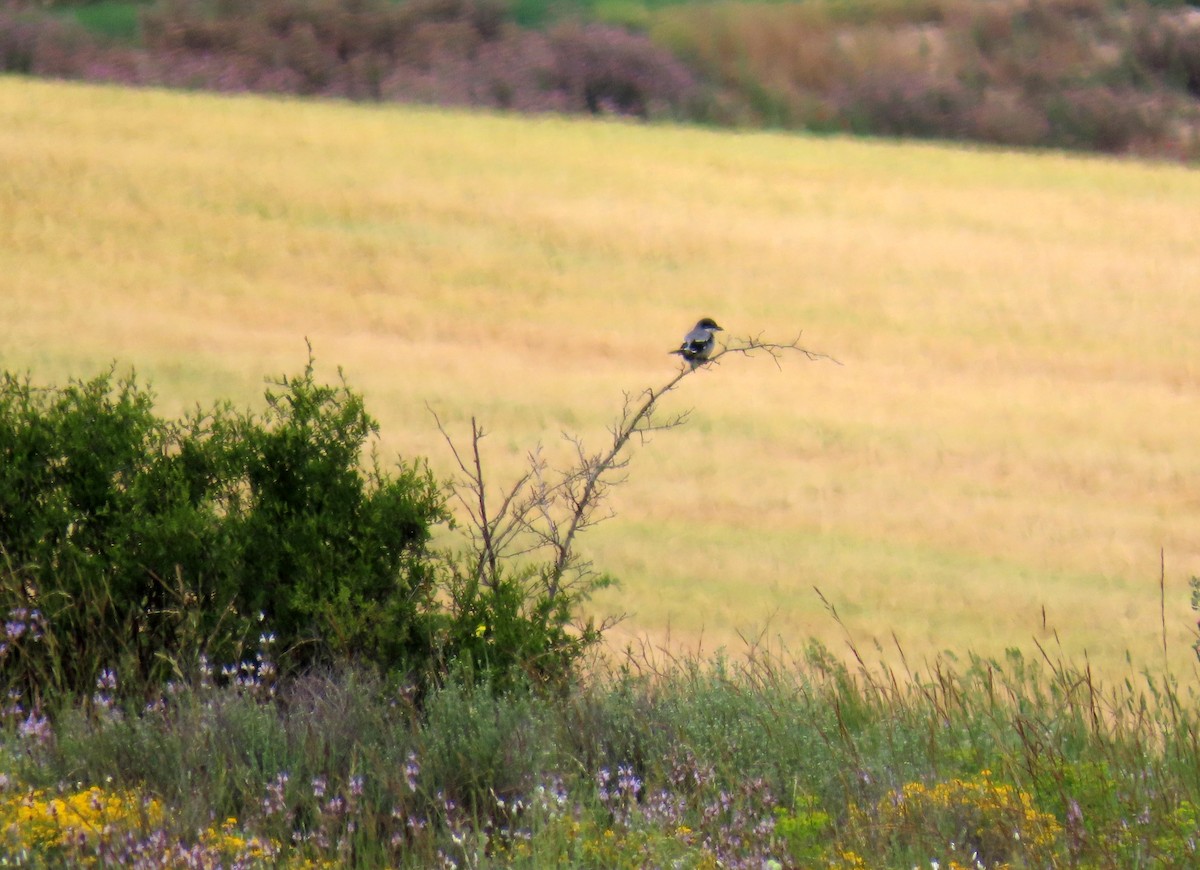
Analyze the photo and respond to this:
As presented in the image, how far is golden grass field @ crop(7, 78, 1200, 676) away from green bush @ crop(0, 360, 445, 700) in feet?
4.67

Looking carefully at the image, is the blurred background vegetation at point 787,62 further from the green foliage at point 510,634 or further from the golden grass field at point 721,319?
the green foliage at point 510,634

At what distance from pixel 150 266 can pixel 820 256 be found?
4.25m

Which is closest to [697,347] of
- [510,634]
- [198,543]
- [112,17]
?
[510,634]

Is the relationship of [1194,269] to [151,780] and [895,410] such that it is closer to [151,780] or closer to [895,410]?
[895,410]

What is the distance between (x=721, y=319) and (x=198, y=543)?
16.8 ft

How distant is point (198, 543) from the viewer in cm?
405

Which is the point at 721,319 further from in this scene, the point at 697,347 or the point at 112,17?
the point at 112,17

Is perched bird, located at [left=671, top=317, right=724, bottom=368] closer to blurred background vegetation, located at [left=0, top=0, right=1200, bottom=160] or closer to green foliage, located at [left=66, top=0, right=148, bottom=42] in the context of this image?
blurred background vegetation, located at [left=0, top=0, right=1200, bottom=160]

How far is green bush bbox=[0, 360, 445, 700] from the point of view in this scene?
402cm

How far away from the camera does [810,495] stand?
21.9 ft

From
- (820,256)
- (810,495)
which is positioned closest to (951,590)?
(810,495)

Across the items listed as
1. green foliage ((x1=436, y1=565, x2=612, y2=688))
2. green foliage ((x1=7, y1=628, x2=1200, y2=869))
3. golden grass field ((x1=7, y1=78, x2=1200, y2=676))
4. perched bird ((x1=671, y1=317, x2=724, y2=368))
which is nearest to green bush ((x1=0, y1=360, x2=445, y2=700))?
green foliage ((x1=436, y1=565, x2=612, y2=688))

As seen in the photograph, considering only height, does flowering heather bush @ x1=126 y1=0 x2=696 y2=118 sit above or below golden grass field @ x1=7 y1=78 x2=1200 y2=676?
above

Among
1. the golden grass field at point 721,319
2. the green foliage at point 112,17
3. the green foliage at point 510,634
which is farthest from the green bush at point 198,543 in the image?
the green foliage at point 112,17
